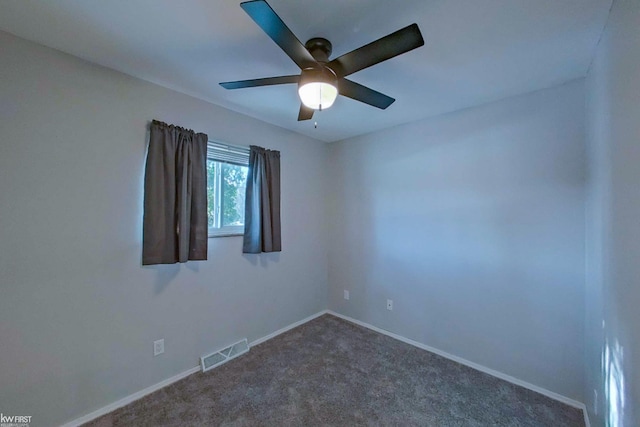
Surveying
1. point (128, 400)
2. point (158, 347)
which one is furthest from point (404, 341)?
point (128, 400)

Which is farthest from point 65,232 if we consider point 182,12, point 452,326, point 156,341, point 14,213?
point 452,326

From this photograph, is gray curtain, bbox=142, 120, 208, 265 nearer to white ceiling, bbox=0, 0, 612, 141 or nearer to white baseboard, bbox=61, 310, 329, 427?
white ceiling, bbox=0, 0, 612, 141

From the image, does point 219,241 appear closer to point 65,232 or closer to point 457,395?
point 65,232

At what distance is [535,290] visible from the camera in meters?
2.03

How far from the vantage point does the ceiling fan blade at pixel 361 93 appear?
5.01 ft

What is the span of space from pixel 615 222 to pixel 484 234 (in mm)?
1110

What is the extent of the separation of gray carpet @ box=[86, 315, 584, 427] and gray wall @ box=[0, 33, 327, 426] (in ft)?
1.04

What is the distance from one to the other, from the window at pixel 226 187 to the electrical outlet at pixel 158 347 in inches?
36.9

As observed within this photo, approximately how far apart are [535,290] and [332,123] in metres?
Answer: 2.40

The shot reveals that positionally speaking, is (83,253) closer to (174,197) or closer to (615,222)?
(174,197)

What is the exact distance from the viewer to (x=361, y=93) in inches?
63.7

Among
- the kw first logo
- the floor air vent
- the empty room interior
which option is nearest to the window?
the empty room interior

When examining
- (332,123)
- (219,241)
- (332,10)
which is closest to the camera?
(332,10)

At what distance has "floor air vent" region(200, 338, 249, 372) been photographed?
2.25 meters
